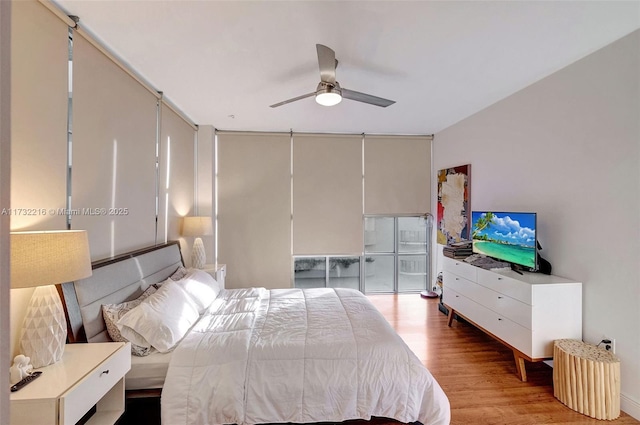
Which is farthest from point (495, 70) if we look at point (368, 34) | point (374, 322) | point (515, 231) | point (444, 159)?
point (374, 322)

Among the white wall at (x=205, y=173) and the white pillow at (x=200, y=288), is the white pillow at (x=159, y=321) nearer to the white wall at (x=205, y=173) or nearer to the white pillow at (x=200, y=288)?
the white pillow at (x=200, y=288)

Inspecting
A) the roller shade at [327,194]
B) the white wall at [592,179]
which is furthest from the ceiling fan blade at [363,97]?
the roller shade at [327,194]

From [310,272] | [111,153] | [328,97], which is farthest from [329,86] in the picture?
[310,272]

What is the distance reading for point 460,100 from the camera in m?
3.24

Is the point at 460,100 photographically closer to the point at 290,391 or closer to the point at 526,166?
the point at 526,166

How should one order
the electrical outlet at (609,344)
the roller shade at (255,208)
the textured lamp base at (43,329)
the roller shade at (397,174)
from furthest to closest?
the roller shade at (397,174) → the roller shade at (255,208) → the electrical outlet at (609,344) → the textured lamp base at (43,329)

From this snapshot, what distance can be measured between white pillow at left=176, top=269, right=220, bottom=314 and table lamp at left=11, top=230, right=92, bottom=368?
40.9 inches

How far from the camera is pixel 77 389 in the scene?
4.17 ft

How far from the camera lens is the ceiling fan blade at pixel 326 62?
1851 millimetres

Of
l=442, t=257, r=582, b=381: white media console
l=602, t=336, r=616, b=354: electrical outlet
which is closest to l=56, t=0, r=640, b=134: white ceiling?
l=442, t=257, r=582, b=381: white media console

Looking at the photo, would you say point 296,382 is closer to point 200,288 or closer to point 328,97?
point 200,288

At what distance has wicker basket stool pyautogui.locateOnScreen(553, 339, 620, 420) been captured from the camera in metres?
2.00

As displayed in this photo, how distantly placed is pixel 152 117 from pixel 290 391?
2.80 metres

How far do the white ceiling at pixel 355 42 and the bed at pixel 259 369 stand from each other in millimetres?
1698
